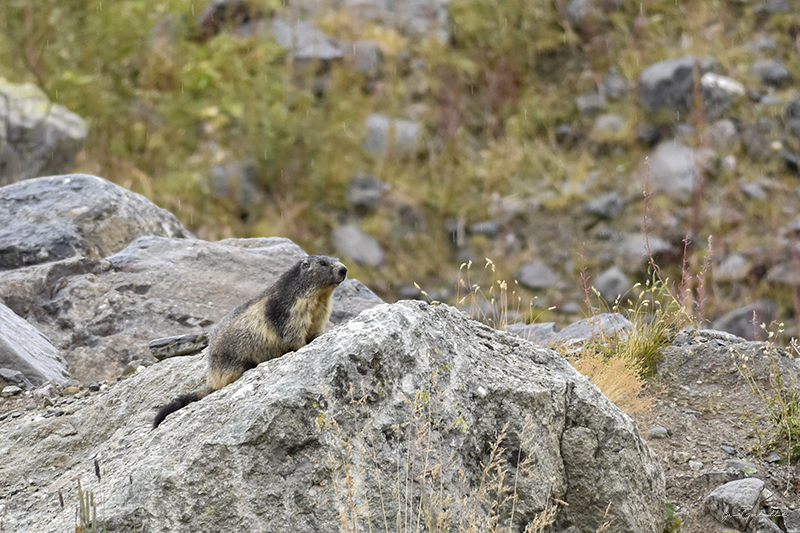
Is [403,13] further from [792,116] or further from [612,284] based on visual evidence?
[792,116]

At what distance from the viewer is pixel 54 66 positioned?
14281 mm

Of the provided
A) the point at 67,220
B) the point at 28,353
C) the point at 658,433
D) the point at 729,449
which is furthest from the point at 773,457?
the point at 67,220

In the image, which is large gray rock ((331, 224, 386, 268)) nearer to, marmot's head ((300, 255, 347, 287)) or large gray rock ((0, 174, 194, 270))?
large gray rock ((0, 174, 194, 270))

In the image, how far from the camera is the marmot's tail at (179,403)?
446 cm

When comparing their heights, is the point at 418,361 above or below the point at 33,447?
above

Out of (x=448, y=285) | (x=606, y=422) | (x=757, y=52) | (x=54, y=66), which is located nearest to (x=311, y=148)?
(x=448, y=285)

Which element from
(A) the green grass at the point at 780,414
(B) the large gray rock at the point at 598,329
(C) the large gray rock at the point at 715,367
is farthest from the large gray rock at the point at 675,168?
(A) the green grass at the point at 780,414

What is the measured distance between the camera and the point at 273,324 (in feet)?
16.4

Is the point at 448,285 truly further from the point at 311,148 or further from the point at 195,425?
the point at 195,425

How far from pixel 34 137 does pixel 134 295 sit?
5957 millimetres

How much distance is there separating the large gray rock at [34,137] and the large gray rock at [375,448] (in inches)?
336

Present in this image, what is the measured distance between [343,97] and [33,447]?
10.8m

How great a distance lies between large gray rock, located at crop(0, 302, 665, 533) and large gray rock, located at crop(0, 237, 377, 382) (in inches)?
97.5

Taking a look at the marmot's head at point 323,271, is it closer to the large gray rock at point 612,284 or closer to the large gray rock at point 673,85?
the large gray rock at point 612,284
